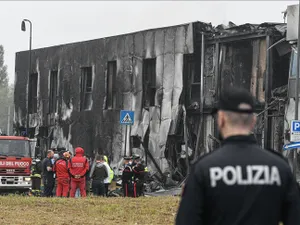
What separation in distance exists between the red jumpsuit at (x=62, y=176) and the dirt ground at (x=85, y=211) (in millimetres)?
3342

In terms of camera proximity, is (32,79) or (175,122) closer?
(175,122)

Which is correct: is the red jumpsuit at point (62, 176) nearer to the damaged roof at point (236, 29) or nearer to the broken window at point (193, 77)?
the damaged roof at point (236, 29)

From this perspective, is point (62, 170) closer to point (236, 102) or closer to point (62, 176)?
point (62, 176)

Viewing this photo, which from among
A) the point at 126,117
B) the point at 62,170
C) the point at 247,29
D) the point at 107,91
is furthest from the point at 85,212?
the point at 107,91

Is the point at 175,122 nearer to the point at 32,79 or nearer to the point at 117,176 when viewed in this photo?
the point at 117,176

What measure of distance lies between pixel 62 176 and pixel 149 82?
12978 mm

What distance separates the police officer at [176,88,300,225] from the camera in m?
4.47

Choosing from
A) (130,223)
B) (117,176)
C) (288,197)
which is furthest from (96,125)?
(288,197)

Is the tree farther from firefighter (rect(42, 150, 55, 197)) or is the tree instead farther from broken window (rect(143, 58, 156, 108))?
firefighter (rect(42, 150, 55, 197))

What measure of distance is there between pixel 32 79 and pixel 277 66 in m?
18.2

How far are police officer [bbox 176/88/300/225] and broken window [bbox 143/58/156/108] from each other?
2910cm

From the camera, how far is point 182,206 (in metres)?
4.48

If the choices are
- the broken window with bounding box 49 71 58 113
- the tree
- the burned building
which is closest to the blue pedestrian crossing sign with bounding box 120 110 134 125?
the burned building

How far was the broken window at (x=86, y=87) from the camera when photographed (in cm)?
3791
